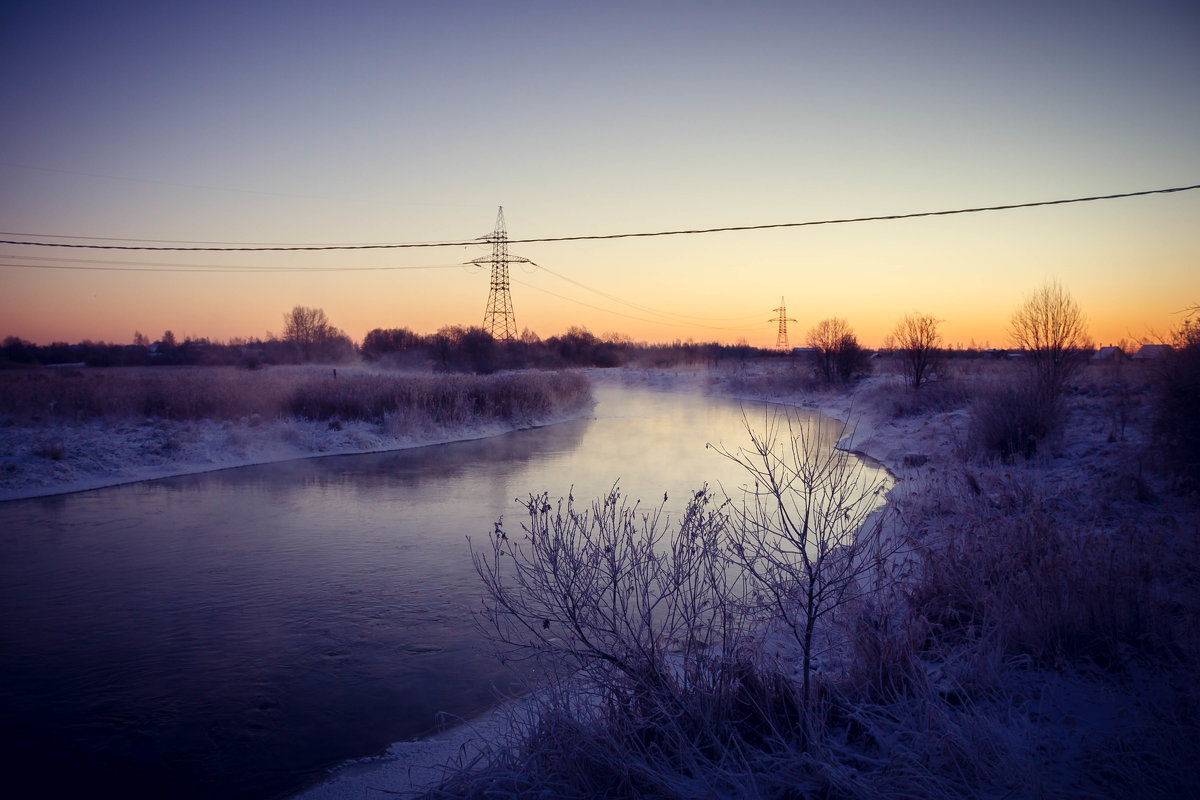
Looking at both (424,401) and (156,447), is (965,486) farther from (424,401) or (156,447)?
(424,401)

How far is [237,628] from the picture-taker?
6.35m

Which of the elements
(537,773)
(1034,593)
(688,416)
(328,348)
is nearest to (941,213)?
(1034,593)

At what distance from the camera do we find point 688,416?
30.1m

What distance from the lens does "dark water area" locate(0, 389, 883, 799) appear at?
431cm

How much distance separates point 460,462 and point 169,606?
10.1 m

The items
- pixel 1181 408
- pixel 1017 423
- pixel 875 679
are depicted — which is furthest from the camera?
pixel 1017 423

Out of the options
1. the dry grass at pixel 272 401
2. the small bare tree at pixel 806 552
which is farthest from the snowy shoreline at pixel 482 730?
the dry grass at pixel 272 401

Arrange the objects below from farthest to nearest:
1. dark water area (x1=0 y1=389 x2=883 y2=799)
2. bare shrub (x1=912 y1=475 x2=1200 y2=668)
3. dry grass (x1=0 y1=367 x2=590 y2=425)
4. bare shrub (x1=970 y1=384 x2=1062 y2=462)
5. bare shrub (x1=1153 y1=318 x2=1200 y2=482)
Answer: dry grass (x1=0 y1=367 x2=590 y2=425), bare shrub (x1=970 y1=384 x2=1062 y2=462), bare shrub (x1=1153 y1=318 x2=1200 y2=482), bare shrub (x1=912 y1=475 x2=1200 y2=668), dark water area (x1=0 y1=389 x2=883 y2=799)

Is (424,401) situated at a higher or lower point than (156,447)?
higher

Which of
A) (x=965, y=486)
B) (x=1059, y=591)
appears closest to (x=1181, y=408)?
(x=965, y=486)

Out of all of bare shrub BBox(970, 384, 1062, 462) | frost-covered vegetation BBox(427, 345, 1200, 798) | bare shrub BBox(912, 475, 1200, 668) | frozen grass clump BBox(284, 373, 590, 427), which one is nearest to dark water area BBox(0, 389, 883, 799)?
frost-covered vegetation BBox(427, 345, 1200, 798)

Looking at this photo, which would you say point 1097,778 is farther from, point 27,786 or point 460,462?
point 460,462

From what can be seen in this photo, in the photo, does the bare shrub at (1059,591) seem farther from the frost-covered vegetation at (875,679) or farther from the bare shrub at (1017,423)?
the bare shrub at (1017,423)

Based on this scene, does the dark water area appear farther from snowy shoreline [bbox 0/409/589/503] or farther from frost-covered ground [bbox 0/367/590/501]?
frost-covered ground [bbox 0/367/590/501]
